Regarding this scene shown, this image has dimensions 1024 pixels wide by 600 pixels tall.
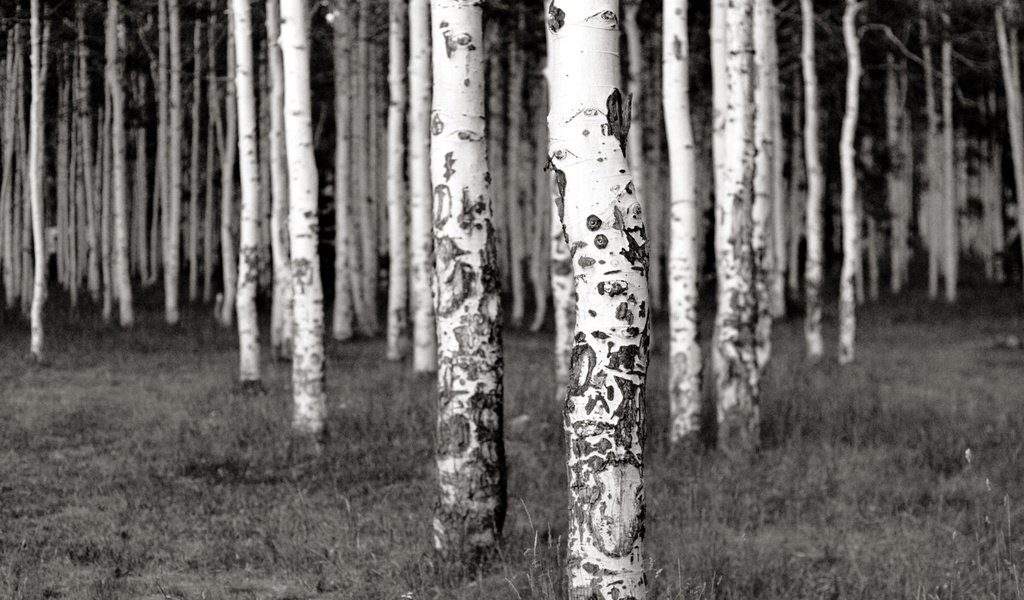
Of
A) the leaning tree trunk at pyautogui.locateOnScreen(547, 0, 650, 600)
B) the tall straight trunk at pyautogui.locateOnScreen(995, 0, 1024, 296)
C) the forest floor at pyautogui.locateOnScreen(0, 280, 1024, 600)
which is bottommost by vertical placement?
the forest floor at pyautogui.locateOnScreen(0, 280, 1024, 600)

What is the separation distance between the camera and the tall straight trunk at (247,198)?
490 inches

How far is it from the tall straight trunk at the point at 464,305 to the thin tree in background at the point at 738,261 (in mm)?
3786

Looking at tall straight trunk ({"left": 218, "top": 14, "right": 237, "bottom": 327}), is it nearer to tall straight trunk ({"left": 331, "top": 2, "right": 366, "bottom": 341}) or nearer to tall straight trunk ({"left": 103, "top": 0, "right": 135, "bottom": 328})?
tall straight trunk ({"left": 103, "top": 0, "right": 135, "bottom": 328})

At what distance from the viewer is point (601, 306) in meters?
3.79

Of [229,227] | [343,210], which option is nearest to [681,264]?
[343,210]

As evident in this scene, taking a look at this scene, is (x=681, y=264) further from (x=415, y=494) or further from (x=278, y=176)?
(x=278, y=176)

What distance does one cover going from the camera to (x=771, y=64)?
16453 millimetres

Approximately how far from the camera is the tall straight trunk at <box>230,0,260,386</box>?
12.5 metres

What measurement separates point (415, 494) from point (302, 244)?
3.23 meters

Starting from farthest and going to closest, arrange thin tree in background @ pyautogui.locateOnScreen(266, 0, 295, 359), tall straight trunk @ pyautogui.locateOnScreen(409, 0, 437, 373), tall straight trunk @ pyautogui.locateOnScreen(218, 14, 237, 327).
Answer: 1. tall straight trunk @ pyautogui.locateOnScreen(218, 14, 237, 327)
2. thin tree in background @ pyautogui.locateOnScreen(266, 0, 295, 359)
3. tall straight trunk @ pyautogui.locateOnScreen(409, 0, 437, 373)

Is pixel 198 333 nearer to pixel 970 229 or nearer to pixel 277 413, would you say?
pixel 277 413

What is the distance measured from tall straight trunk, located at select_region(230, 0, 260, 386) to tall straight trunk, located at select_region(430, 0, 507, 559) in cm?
714

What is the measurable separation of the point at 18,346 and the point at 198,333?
11.1 ft

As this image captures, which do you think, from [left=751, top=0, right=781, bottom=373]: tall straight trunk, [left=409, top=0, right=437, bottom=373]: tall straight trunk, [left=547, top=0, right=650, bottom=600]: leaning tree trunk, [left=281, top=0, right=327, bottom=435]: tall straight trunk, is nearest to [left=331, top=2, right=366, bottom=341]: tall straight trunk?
[left=409, top=0, right=437, bottom=373]: tall straight trunk
